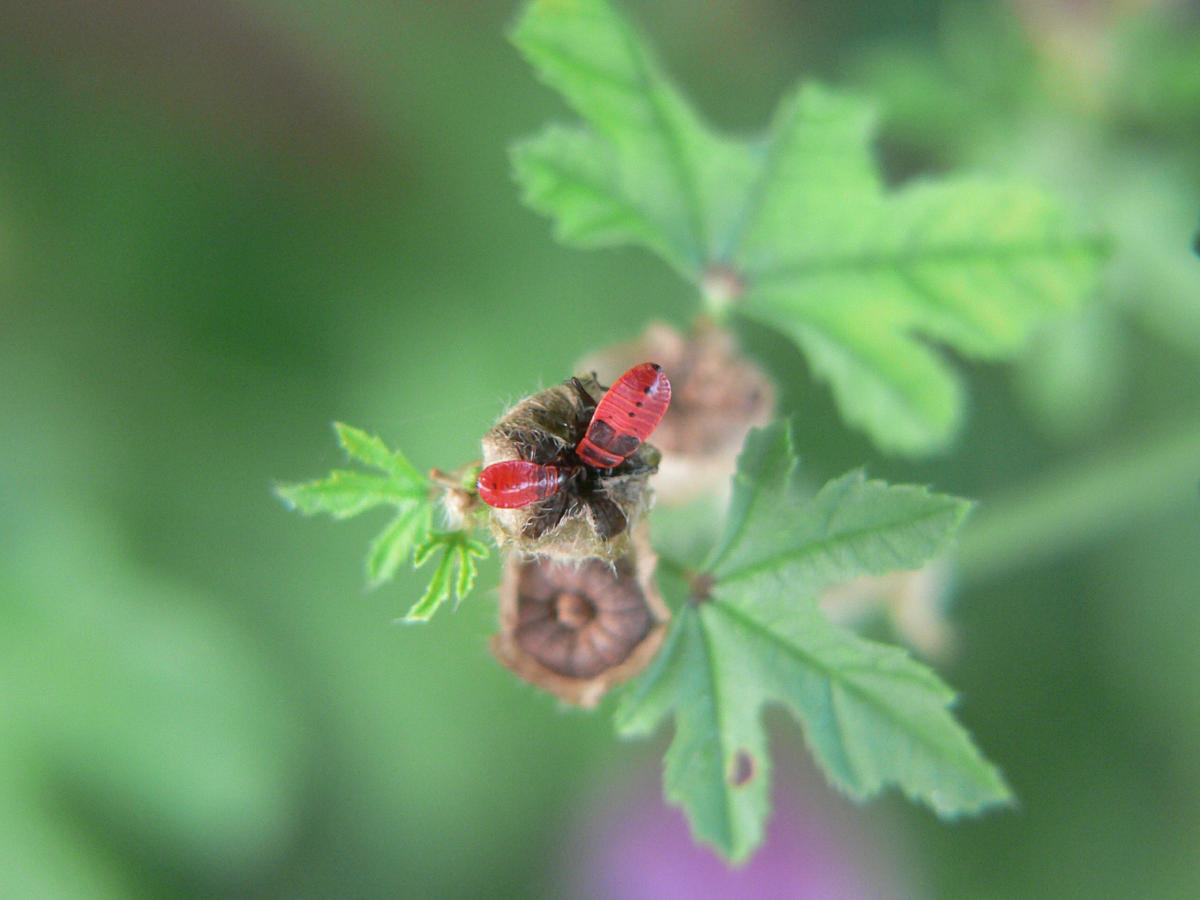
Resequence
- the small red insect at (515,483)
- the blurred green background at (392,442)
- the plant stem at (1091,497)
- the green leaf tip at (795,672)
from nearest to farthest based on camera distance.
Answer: the small red insect at (515,483)
the green leaf tip at (795,672)
the plant stem at (1091,497)
the blurred green background at (392,442)

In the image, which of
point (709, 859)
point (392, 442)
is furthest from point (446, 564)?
point (709, 859)

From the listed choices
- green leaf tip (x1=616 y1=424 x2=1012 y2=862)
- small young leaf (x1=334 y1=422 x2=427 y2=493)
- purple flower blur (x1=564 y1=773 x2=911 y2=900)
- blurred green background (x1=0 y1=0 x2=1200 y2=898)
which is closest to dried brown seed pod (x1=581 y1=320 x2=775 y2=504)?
green leaf tip (x1=616 y1=424 x2=1012 y2=862)

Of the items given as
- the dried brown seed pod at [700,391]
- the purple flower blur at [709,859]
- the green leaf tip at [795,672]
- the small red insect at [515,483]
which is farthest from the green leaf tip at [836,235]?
the purple flower blur at [709,859]

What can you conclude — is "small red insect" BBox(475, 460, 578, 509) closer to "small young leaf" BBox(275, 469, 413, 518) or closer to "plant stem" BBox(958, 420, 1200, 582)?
"small young leaf" BBox(275, 469, 413, 518)

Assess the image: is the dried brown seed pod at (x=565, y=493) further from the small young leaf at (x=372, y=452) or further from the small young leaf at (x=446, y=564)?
the small young leaf at (x=372, y=452)

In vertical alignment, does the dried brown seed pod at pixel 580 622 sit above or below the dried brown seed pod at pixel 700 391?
below

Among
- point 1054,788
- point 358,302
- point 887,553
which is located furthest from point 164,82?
point 1054,788

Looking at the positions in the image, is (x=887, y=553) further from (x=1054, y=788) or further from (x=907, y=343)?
(x=1054, y=788)
